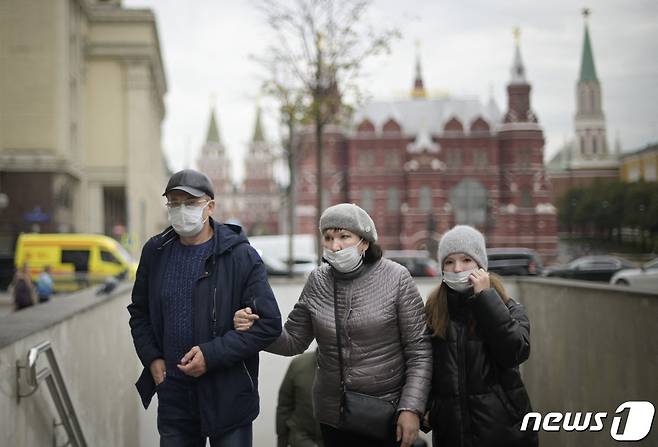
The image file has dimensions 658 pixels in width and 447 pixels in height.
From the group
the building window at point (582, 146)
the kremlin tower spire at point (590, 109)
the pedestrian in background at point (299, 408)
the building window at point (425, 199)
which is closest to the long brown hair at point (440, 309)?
the pedestrian in background at point (299, 408)

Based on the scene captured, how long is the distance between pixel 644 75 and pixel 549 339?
2764 mm

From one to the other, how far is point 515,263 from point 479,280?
27.1m

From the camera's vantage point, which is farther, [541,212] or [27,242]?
[541,212]

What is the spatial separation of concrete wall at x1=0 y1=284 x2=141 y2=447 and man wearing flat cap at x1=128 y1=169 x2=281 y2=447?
76 centimetres

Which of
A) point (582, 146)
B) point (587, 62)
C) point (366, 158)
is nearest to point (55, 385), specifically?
point (587, 62)

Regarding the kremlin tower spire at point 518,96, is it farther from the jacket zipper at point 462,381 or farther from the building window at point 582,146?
the jacket zipper at point 462,381

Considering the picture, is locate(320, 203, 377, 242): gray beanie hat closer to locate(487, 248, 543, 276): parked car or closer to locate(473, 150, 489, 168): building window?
locate(487, 248, 543, 276): parked car

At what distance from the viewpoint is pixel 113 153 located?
164ft

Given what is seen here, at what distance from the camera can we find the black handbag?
135 inches

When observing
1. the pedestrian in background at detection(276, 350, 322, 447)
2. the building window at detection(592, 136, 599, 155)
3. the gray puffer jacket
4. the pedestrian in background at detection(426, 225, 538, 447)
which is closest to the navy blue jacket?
the gray puffer jacket

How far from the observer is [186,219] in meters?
3.40

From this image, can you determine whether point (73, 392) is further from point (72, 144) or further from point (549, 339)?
point (72, 144)

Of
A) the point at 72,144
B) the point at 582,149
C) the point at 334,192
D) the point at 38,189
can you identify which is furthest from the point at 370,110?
the point at 582,149

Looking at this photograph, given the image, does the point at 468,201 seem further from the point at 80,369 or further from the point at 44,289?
the point at 80,369
